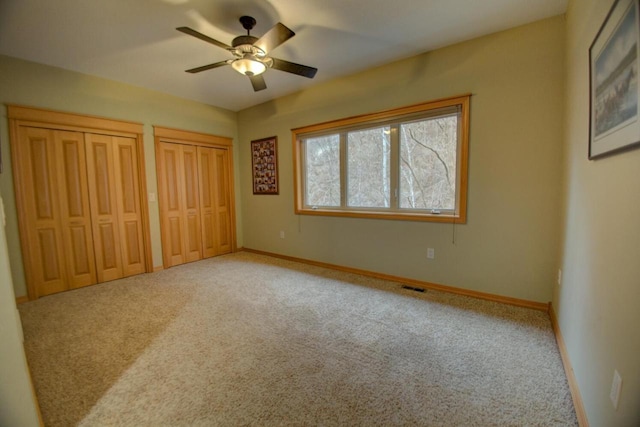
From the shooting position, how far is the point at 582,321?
1.49 m

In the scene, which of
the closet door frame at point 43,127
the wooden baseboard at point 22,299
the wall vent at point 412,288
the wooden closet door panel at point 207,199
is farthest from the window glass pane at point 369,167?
the wooden baseboard at point 22,299

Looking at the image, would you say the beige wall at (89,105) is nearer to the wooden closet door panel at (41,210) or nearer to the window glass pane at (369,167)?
the wooden closet door panel at (41,210)

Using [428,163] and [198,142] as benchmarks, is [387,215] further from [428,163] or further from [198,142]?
[198,142]

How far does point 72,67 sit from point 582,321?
516 centimetres

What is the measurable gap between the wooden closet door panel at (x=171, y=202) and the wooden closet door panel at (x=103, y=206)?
58 centimetres

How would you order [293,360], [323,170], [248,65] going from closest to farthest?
1. [293,360]
2. [248,65]
3. [323,170]

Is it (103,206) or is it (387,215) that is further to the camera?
→ (103,206)

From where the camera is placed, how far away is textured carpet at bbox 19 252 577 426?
1432 mm

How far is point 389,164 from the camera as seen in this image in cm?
336

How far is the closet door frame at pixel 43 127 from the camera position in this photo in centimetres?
287

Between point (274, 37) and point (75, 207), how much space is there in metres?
3.23

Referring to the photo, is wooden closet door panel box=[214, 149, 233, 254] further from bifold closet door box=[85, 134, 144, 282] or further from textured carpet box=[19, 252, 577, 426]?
textured carpet box=[19, 252, 577, 426]

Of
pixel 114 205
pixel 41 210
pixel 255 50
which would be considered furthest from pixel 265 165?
pixel 41 210

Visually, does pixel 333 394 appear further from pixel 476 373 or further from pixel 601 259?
pixel 601 259
